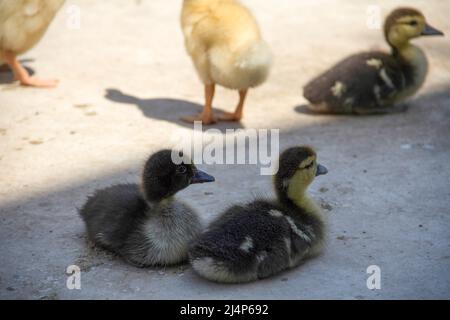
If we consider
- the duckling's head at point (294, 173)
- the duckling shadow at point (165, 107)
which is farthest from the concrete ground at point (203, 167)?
the duckling's head at point (294, 173)

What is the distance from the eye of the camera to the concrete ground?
3115 mm

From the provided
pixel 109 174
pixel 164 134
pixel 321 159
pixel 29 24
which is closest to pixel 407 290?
pixel 321 159

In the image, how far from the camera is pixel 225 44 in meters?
4.65

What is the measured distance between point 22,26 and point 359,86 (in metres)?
2.36

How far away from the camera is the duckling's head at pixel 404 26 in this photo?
5246mm

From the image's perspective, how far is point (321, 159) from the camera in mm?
4379

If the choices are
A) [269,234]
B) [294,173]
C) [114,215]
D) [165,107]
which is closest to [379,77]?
[165,107]

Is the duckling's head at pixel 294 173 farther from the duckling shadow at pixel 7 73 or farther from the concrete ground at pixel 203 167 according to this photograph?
the duckling shadow at pixel 7 73

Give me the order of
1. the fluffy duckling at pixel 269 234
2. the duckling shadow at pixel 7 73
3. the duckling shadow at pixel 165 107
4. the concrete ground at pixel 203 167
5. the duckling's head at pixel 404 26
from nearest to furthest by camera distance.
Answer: the fluffy duckling at pixel 269 234
the concrete ground at pixel 203 167
the duckling shadow at pixel 165 107
the duckling's head at pixel 404 26
the duckling shadow at pixel 7 73

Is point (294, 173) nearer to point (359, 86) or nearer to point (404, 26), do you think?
point (359, 86)

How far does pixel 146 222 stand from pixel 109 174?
3.50ft

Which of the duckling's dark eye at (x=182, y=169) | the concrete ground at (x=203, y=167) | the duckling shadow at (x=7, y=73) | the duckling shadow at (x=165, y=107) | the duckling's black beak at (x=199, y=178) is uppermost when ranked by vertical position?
the duckling's dark eye at (x=182, y=169)

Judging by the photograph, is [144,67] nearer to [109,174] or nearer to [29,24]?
[29,24]

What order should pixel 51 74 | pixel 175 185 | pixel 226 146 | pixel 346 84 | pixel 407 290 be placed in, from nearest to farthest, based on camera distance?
1. pixel 407 290
2. pixel 175 185
3. pixel 226 146
4. pixel 346 84
5. pixel 51 74
